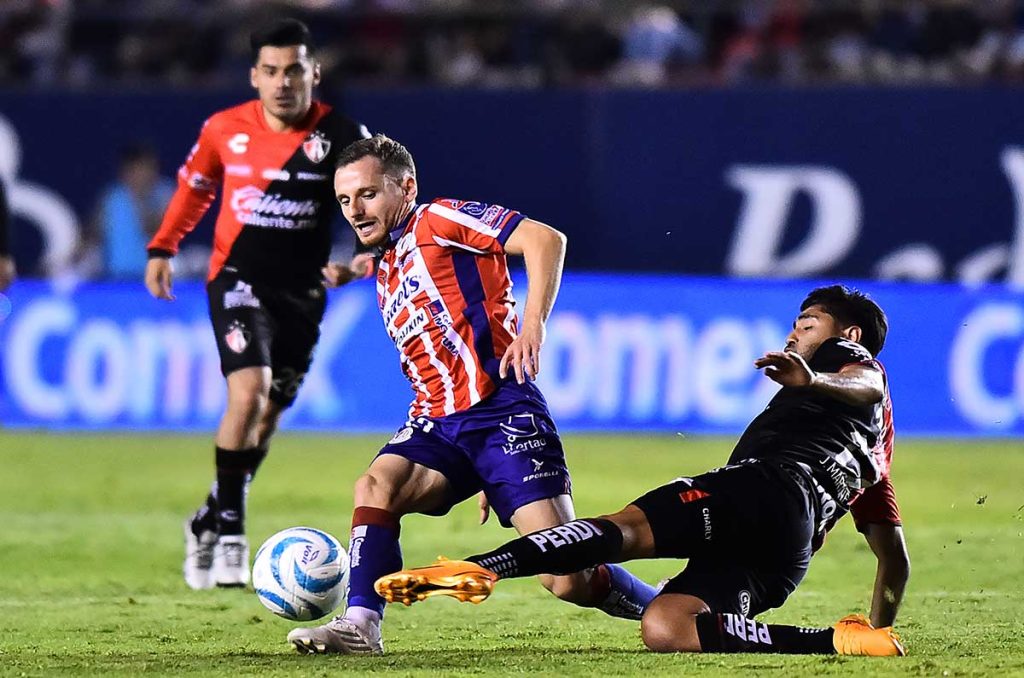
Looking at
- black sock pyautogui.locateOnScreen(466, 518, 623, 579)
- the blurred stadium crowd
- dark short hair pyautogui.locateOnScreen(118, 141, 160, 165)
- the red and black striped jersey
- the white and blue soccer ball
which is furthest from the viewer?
the blurred stadium crowd

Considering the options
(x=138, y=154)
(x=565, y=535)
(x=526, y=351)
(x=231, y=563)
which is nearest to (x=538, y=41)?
(x=138, y=154)

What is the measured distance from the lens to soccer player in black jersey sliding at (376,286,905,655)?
17.8 feet

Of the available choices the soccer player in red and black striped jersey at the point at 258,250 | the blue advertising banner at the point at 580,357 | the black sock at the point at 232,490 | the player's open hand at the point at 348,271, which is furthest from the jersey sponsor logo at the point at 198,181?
the blue advertising banner at the point at 580,357

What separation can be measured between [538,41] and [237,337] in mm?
9038

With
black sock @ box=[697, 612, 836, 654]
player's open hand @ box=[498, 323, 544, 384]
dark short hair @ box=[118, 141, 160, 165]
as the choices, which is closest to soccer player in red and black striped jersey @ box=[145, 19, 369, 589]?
player's open hand @ box=[498, 323, 544, 384]

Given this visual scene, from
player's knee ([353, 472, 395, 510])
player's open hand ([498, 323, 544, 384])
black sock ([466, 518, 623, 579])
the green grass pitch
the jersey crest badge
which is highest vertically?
the jersey crest badge

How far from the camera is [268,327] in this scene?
26.3 feet

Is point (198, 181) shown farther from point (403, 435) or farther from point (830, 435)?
point (830, 435)

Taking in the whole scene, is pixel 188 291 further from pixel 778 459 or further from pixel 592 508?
pixel 778 459

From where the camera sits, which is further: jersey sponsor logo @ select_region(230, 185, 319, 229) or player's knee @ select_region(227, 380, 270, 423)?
jersey sponsor logo @ select_region(230, 185, 319, 229)

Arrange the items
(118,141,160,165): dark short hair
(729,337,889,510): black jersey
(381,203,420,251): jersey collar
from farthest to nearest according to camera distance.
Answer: (118,141,160,165): dark short hair < (381,203,420,251): jersey collar < (729,337,889,510): black jersey

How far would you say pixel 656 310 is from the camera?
1438 centimetres

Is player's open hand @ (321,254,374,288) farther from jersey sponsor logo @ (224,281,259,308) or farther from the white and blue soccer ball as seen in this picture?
the white and blue soccer ball

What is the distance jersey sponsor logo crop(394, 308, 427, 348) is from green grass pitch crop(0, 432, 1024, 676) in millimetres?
1053
